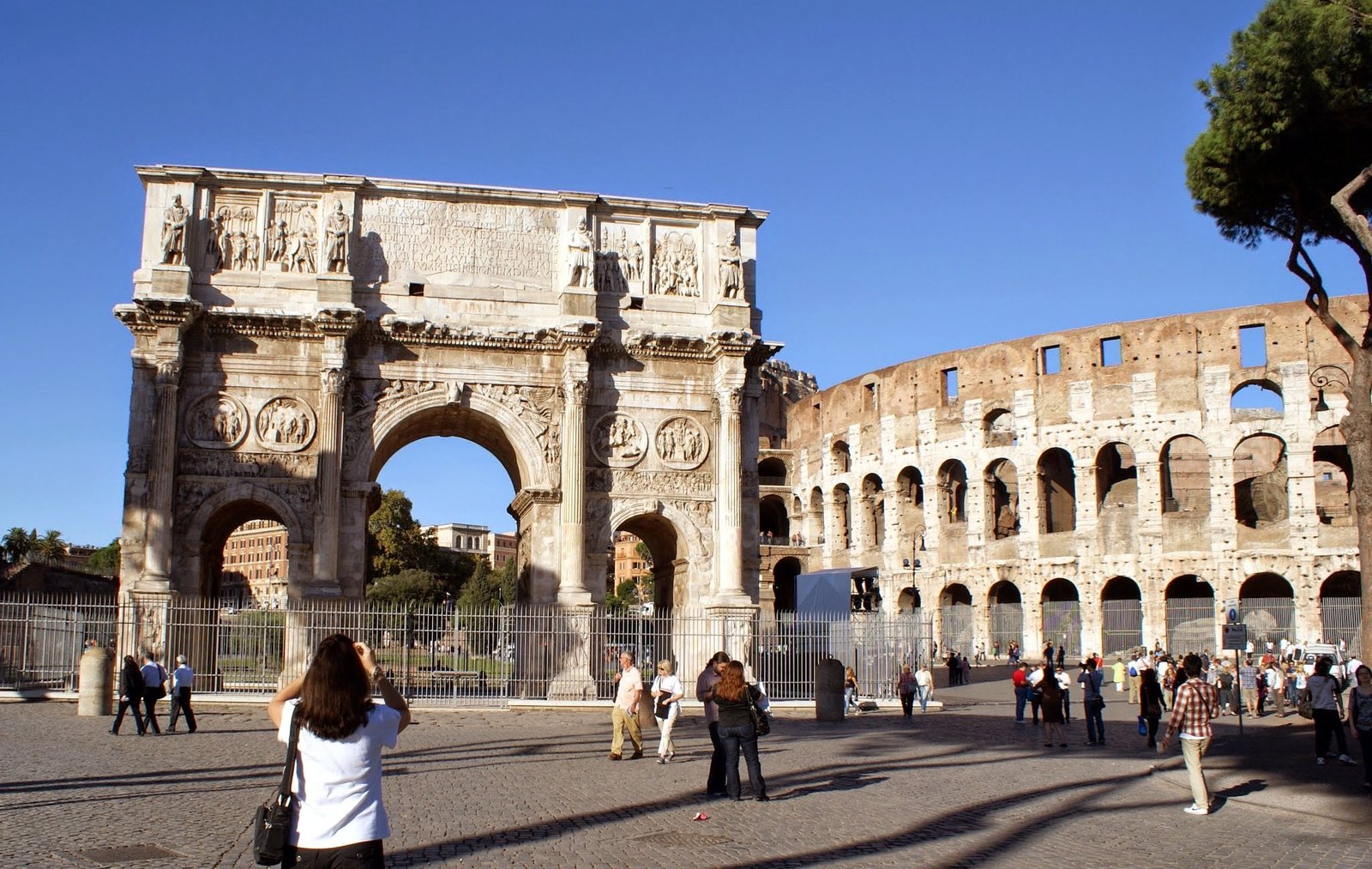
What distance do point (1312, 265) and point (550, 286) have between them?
11.9m

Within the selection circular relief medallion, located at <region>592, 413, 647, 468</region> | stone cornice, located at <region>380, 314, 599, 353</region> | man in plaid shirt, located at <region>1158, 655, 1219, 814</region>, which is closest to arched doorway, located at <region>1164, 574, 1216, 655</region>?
circular relief medallion, located at <region>592, 413, 647, 468</region>

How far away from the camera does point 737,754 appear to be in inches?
390

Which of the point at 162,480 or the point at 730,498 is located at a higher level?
the point at 162,480

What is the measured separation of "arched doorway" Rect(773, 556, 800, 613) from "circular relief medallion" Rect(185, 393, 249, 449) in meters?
31.2

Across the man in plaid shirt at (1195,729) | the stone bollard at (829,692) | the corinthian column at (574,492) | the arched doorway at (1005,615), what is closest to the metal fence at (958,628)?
the arched doorway at (1005,615)

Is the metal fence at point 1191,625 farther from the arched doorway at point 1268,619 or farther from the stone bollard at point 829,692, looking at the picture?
the stone bollard at point 829,692

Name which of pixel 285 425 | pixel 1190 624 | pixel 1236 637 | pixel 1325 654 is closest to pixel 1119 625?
pixel 1190 624

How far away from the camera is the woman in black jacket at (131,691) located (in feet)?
47.6

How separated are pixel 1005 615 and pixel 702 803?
32517mm

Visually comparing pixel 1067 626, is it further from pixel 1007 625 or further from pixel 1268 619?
pixel 1268 619

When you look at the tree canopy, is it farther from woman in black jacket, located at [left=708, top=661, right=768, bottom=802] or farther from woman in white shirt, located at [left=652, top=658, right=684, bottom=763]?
woman in black jacket, located at [left=708, top=661, right=768, bottom=802]

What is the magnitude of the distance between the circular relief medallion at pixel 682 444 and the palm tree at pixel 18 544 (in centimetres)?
4946

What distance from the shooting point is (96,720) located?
16.9 metres

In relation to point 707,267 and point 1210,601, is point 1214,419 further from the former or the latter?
point 707,267
